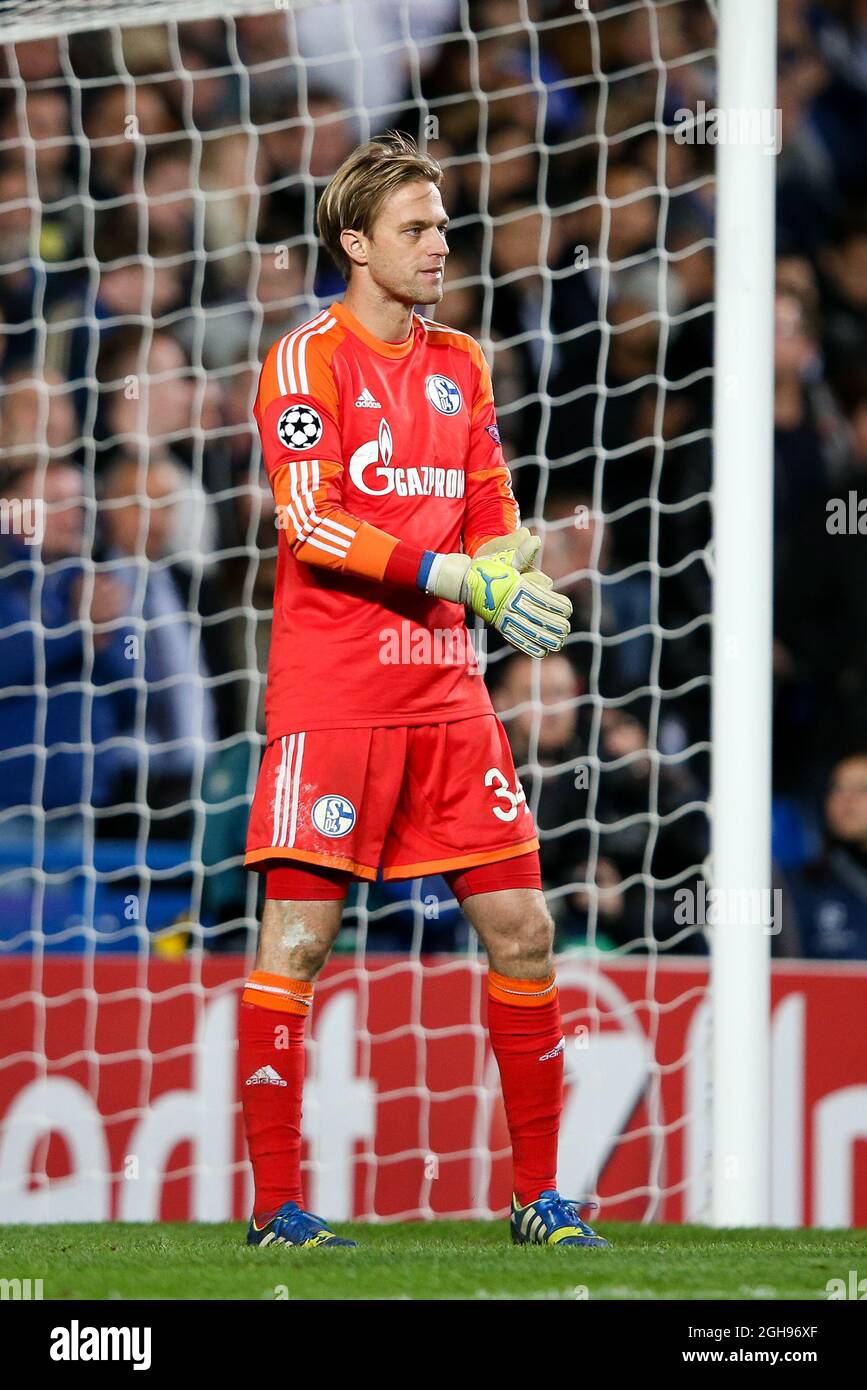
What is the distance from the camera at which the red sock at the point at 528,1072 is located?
2.85m

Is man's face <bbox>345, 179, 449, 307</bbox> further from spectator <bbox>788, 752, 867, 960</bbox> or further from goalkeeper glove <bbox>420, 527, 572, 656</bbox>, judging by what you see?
spectator <bbox>788, 752, 867, 960</bbox>

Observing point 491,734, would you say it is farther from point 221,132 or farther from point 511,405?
point 221,132

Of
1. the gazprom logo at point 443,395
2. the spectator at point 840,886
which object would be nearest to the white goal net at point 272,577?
the spectator at point 840,886

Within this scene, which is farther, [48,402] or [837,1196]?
[48,402]

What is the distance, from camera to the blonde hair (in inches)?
113

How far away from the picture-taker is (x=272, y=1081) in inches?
109

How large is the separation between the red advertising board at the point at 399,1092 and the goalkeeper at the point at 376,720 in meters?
1.26

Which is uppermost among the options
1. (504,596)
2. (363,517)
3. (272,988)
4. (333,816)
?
(363,517)

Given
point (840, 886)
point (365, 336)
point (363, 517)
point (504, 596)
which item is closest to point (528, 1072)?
point (504, 596)

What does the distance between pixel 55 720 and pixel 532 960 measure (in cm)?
231

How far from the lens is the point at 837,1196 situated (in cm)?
410

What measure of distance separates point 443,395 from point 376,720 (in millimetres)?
528

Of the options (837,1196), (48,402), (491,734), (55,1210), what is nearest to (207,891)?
(55,1210)

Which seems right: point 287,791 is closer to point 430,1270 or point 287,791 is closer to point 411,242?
point 430,1270
